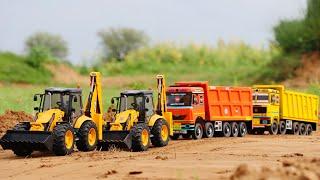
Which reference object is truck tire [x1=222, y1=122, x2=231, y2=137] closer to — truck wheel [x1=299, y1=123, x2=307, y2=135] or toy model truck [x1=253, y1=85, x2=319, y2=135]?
toy model truck [x1=253, y1=85, x2=319, y2=135]

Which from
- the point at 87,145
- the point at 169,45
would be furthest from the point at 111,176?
the point at 169,45

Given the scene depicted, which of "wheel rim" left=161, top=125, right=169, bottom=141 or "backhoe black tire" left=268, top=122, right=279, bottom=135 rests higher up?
"backhoe black tire" left=268, top=122, right=279, bottom=135

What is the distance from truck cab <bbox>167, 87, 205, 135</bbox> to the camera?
27.7 metres

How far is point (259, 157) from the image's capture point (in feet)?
61.0

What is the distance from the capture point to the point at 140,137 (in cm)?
2222

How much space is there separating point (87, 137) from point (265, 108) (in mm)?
12354

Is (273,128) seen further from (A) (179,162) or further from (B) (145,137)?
(A) (179,162)

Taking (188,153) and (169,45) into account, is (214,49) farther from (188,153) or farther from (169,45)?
(188,153)

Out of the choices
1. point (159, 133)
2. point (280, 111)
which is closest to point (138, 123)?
point (159, 133)

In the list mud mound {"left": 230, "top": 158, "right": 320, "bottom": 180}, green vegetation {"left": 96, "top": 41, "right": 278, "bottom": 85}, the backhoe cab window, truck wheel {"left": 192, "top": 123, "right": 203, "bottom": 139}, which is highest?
green vegetation {"left": 96, "top": 41, "right": 278, "bottom": 85}

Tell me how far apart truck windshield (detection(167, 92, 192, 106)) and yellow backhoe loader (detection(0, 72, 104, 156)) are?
578 centimetres

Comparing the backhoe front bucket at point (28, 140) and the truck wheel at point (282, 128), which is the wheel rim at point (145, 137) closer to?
the backhoe front bucket at point (28, 140)

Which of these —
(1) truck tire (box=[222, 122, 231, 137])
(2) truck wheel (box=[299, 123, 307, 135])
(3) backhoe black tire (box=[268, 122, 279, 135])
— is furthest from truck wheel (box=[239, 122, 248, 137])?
(2) truck wheel (box=[299, 123, 307, 135])

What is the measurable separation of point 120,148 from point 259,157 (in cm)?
594
